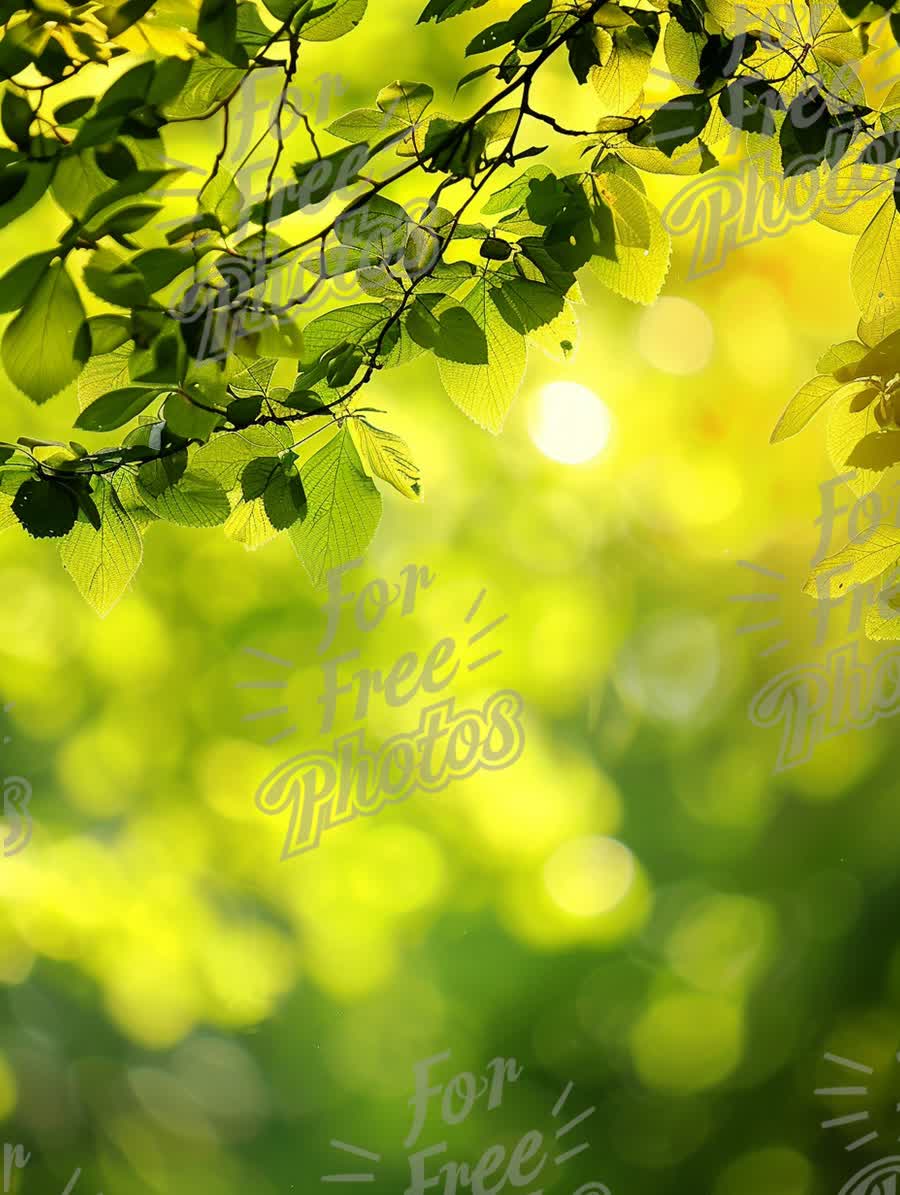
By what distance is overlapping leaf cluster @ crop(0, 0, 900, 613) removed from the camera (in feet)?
1.11

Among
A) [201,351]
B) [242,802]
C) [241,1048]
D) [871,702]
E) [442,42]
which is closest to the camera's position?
[201,351]

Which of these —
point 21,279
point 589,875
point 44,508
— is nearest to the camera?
point 21,279

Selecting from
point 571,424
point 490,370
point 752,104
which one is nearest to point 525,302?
point 490,370

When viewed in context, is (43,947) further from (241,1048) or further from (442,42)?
(442,42)

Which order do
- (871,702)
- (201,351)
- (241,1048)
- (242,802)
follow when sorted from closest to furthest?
(201,351), (871,702), (241,1048), (242,802)

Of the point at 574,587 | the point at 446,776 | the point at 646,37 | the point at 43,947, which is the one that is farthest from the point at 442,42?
the point at 43,947

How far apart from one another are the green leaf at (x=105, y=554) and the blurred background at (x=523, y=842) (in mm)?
879

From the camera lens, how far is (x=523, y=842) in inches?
55.3

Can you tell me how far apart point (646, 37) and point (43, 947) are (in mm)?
1404

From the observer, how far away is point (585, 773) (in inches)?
55.2

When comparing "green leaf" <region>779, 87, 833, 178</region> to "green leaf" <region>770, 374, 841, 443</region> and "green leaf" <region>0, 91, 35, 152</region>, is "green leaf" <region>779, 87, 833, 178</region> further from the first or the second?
"green leaf" <region>0, 91, 35, 152</region>

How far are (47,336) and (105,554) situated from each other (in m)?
0.16

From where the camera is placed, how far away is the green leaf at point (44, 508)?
0.39 m

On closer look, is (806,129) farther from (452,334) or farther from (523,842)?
(523,842)
